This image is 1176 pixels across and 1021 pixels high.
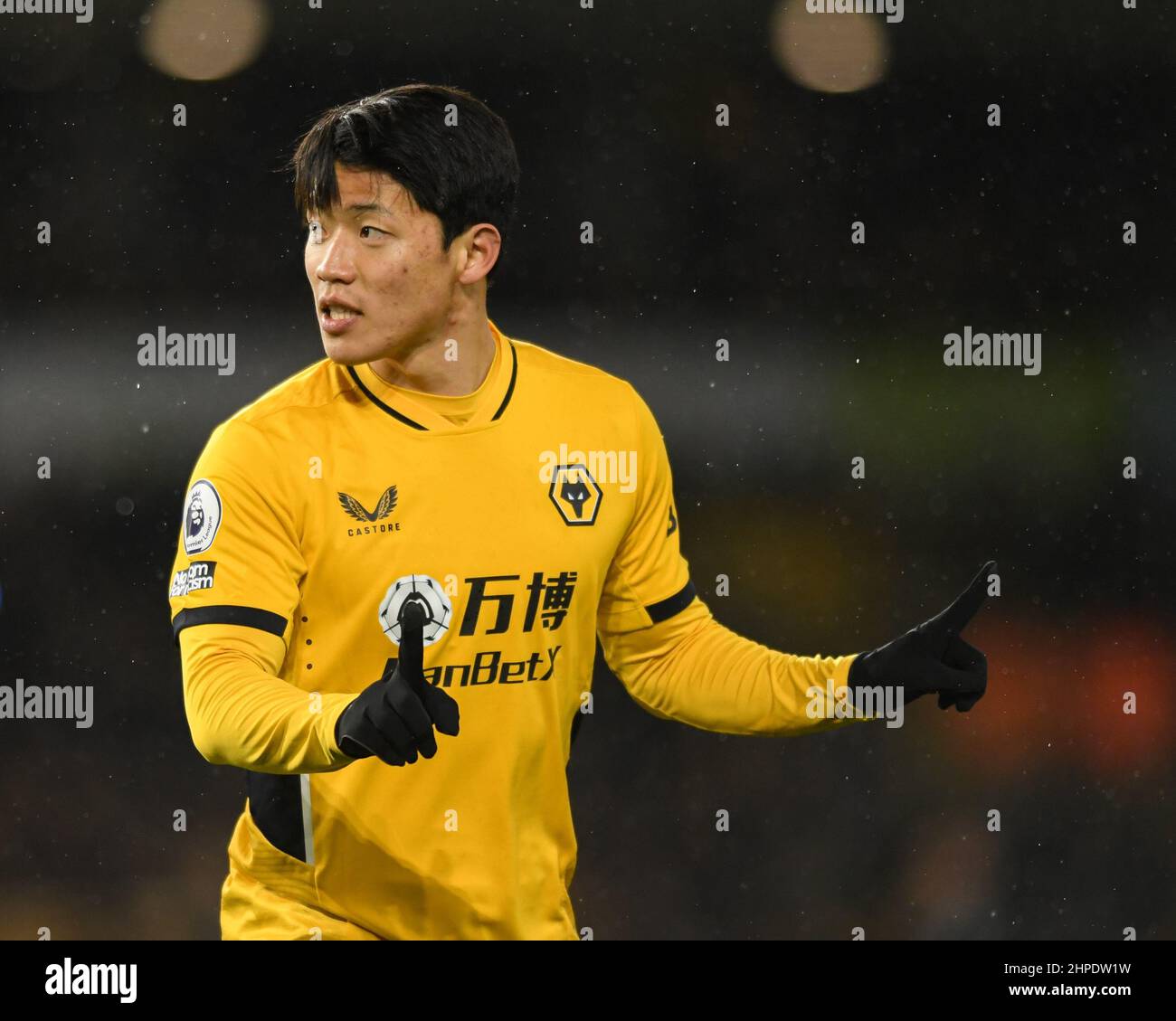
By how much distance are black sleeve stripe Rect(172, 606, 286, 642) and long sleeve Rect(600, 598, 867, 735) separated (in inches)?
23.2

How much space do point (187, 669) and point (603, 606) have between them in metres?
0.72

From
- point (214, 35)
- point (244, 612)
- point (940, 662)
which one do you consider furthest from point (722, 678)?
point (214, 35)

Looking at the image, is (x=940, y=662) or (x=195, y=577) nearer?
(x=195, y=577)

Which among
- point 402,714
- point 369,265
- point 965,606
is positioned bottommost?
point 402,714

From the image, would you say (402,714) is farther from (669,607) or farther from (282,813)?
(669,607)

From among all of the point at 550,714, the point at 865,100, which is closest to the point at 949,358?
the point at 865,100

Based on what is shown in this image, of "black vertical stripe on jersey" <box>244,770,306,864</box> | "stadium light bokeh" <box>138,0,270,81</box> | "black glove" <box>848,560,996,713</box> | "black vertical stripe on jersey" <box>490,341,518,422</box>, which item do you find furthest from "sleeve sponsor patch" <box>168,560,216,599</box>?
"stadium light bokeh" <box>138,0,270,81</box>

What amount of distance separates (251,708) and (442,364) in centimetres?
63

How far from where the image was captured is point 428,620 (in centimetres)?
238

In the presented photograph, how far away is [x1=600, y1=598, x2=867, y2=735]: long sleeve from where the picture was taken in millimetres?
2543

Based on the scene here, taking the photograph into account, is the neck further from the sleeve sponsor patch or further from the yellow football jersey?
the sleeve sponsor patch

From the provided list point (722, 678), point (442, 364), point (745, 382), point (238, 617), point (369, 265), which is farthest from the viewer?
point (745, 382)

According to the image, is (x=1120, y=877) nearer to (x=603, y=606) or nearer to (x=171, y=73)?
(x=603, y=606)

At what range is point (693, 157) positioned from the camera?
13.0 ft
